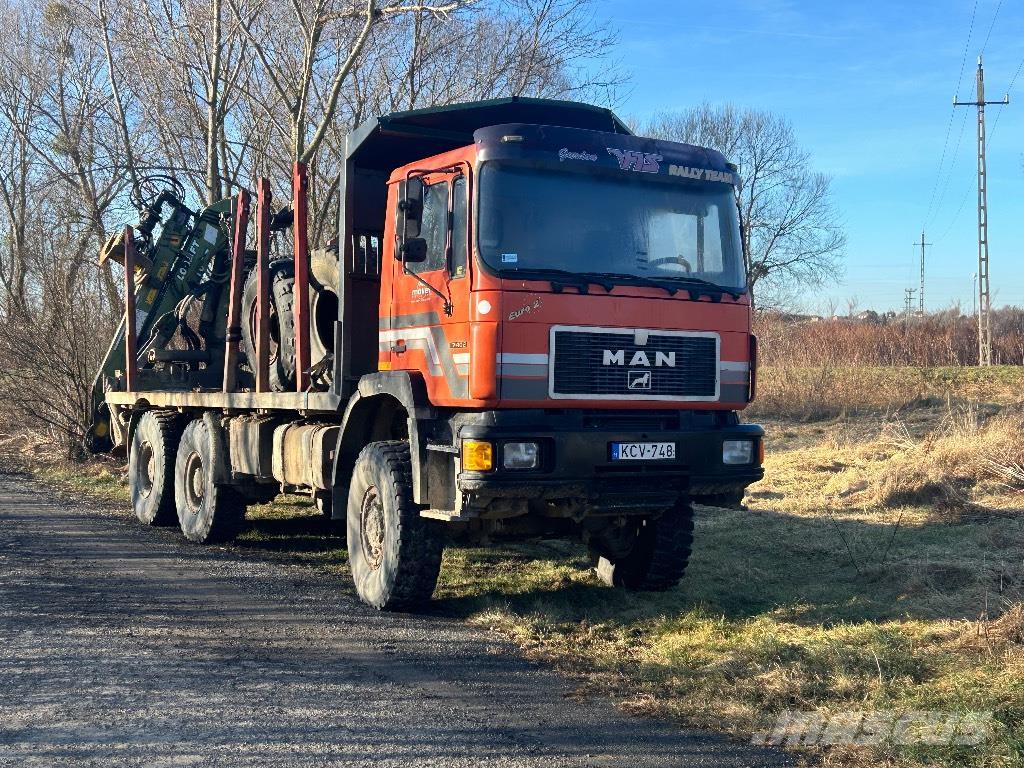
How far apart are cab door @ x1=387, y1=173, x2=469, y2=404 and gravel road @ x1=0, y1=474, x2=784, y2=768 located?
1.66 m

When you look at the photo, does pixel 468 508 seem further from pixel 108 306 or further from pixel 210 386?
pixel 108 306

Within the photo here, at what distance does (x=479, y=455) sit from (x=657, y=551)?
75.8 inches

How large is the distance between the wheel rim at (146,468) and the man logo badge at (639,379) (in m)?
6.51

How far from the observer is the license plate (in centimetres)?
629

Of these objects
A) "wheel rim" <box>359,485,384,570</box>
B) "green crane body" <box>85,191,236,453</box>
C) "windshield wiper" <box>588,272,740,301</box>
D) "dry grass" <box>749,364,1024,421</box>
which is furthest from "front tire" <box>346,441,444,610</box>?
"dry grass" <box>749,364,1024,421</box>

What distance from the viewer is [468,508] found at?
19.9 feet

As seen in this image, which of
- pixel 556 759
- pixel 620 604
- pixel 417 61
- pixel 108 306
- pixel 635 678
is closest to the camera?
pixel 556 759

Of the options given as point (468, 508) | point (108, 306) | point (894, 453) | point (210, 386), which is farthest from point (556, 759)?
point (108, 306)

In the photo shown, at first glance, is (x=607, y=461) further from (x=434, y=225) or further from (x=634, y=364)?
(x=434, y=225)

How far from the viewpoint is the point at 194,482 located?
10125 millimetres

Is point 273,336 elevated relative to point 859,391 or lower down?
elevated

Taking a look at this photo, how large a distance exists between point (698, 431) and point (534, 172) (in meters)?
1.97

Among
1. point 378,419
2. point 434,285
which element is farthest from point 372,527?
point 434,285

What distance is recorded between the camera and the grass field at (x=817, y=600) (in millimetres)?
4957
